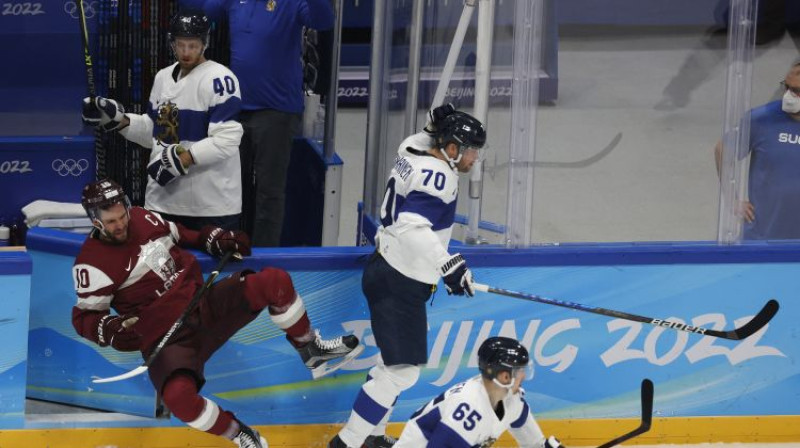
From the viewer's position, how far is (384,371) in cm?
461

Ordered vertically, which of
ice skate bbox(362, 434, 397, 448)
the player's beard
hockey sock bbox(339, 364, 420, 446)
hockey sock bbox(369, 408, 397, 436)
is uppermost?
the player's beard

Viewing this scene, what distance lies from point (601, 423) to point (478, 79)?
1.36m

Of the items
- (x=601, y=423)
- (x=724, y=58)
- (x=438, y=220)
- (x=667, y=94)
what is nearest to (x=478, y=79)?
(x=438, y=220)

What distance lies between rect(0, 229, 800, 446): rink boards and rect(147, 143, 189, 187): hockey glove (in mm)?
495

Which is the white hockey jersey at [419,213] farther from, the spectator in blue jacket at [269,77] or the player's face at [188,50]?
the spectator in blue jacket at [269,77]

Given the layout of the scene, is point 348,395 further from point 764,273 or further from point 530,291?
point 764,273

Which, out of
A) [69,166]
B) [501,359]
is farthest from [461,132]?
[69,166]

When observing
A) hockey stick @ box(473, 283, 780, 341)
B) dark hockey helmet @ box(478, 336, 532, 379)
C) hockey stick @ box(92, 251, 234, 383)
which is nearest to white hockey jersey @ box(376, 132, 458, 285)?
hockey stick @ box(473, 283, 780, 341)

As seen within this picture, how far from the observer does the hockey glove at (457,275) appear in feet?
14.3

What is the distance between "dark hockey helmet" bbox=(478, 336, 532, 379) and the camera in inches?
161

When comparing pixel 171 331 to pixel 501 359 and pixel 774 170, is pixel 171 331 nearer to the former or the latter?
pixel 501 359

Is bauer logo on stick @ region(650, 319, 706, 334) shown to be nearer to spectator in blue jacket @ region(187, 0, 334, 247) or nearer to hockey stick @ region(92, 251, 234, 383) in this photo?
hockey stick @ region(92, 251, 234, 383)

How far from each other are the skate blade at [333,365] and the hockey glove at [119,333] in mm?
670

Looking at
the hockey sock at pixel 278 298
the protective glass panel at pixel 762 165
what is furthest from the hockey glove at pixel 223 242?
the protective glass panel at pixel 762 165
